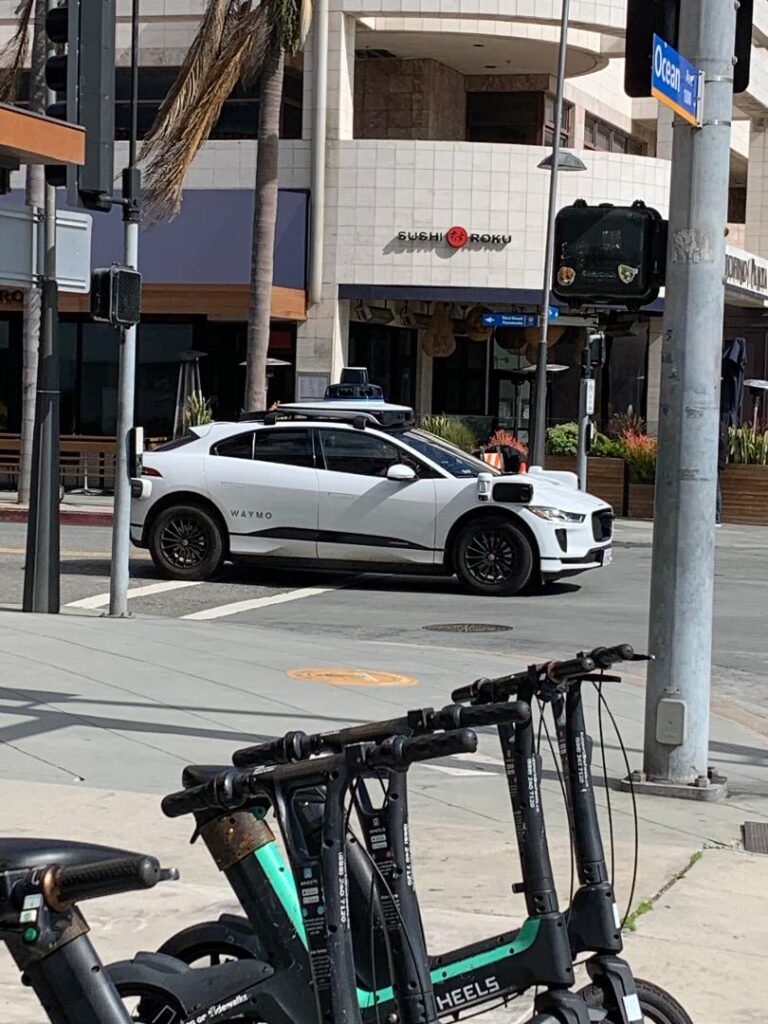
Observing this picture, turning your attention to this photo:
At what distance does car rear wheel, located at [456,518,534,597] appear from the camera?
16.8m

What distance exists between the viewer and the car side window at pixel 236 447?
58.0ft

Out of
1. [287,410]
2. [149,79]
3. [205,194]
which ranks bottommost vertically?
[287,410]

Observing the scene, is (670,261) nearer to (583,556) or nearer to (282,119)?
(583,556)

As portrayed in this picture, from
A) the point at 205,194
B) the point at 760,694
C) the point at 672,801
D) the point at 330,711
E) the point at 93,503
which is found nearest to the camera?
the point at 672,801

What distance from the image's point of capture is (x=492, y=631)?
14.5 meters

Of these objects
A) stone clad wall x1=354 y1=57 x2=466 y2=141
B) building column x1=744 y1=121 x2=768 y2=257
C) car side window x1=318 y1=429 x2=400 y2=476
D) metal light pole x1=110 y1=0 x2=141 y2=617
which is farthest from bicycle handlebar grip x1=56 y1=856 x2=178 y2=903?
building column x1=744 y1=121 x2=768 y2=257

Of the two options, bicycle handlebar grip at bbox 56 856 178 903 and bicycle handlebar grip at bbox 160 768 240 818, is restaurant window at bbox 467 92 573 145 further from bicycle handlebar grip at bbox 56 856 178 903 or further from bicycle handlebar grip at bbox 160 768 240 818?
bicycle handlebar grip at bbox 56 856 178 903

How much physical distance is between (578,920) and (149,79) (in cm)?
3139

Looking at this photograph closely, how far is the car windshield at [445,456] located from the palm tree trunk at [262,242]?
9.32 meters

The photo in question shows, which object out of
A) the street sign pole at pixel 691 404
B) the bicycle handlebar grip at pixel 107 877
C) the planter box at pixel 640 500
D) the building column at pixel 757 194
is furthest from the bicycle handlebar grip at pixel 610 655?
the building column at pixel 757 194

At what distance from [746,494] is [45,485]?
16.9 metres

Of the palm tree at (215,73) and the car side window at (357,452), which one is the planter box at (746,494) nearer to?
the palm tree at (215,73)

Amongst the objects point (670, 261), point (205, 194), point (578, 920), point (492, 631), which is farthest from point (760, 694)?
point (205, 194)

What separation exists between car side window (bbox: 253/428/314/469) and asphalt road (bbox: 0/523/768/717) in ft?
4.42
